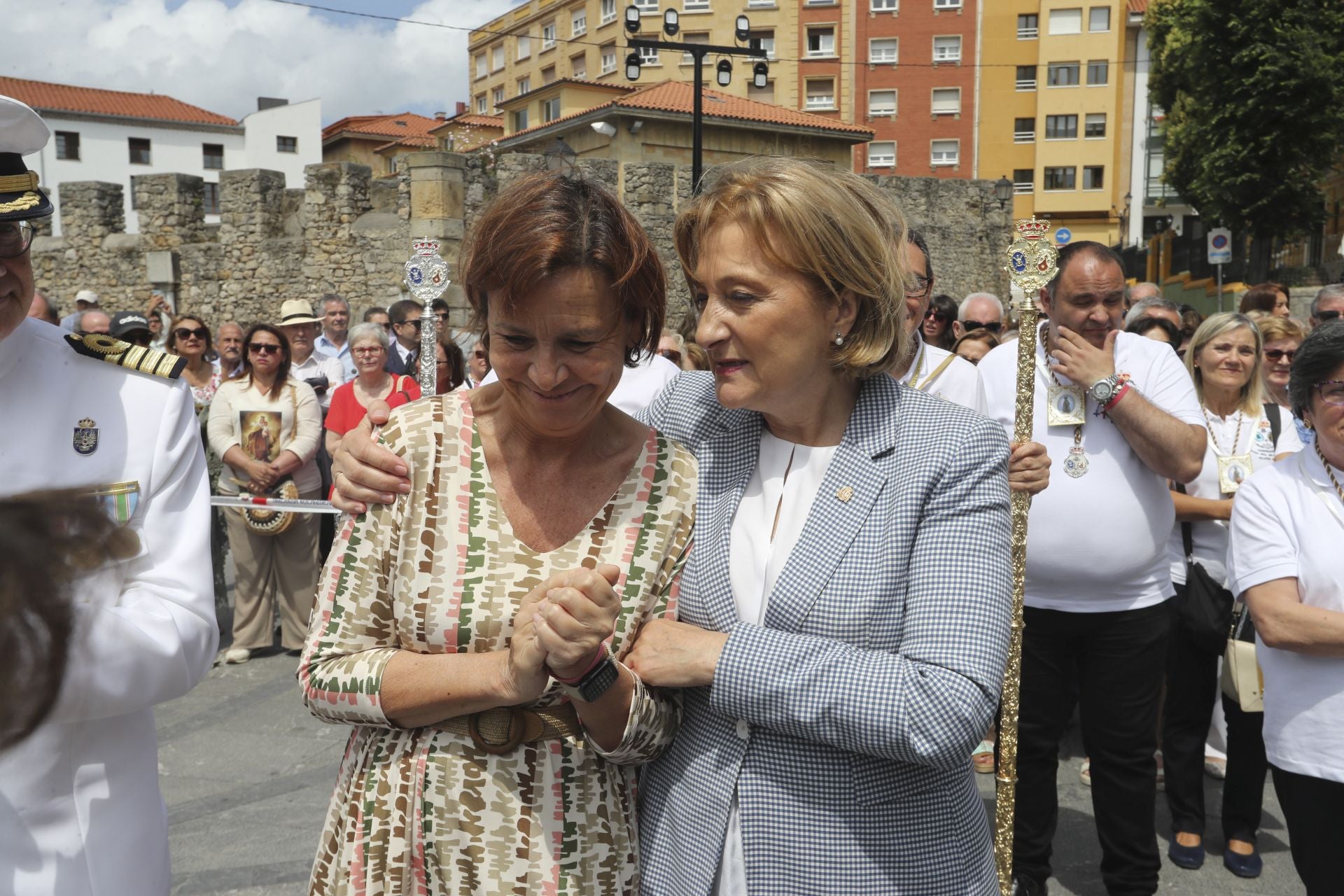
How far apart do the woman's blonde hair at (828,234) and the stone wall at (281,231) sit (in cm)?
1658

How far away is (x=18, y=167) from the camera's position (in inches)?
66.7

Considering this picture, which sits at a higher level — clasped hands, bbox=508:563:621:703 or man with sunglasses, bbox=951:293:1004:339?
man with sunglasses, bbox=951:293:1004:339

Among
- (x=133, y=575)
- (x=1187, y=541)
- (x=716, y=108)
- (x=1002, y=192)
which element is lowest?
(x=1187, y=541)

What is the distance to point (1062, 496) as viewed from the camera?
3.83 m

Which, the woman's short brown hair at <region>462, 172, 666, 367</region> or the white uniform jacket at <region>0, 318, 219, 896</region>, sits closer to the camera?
the white uniform jacket at <region>0, 318, 219, 896</region>

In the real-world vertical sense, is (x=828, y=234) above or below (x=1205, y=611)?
above

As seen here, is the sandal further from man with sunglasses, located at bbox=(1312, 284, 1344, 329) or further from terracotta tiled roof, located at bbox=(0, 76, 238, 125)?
terracotta tiled roof, located at bbox=(0, 76, 238, 125)

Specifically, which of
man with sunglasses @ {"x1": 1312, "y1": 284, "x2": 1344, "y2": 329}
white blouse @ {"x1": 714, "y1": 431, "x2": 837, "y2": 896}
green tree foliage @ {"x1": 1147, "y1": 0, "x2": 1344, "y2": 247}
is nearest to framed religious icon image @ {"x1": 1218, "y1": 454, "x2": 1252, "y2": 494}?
man with sunglasses @ {"x1": 1312, "y1": 284, "x2": 1344, "y2": 329}

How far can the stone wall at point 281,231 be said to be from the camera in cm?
1994

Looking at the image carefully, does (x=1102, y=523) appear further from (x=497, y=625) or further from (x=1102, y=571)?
(x=497, y=625)

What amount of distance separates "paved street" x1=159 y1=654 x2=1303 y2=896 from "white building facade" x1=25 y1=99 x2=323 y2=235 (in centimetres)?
4785

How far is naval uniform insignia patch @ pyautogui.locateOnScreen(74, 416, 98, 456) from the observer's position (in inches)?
69.3

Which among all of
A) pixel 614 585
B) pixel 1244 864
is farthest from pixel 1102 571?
pixel 614 585

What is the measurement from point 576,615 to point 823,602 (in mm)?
476
